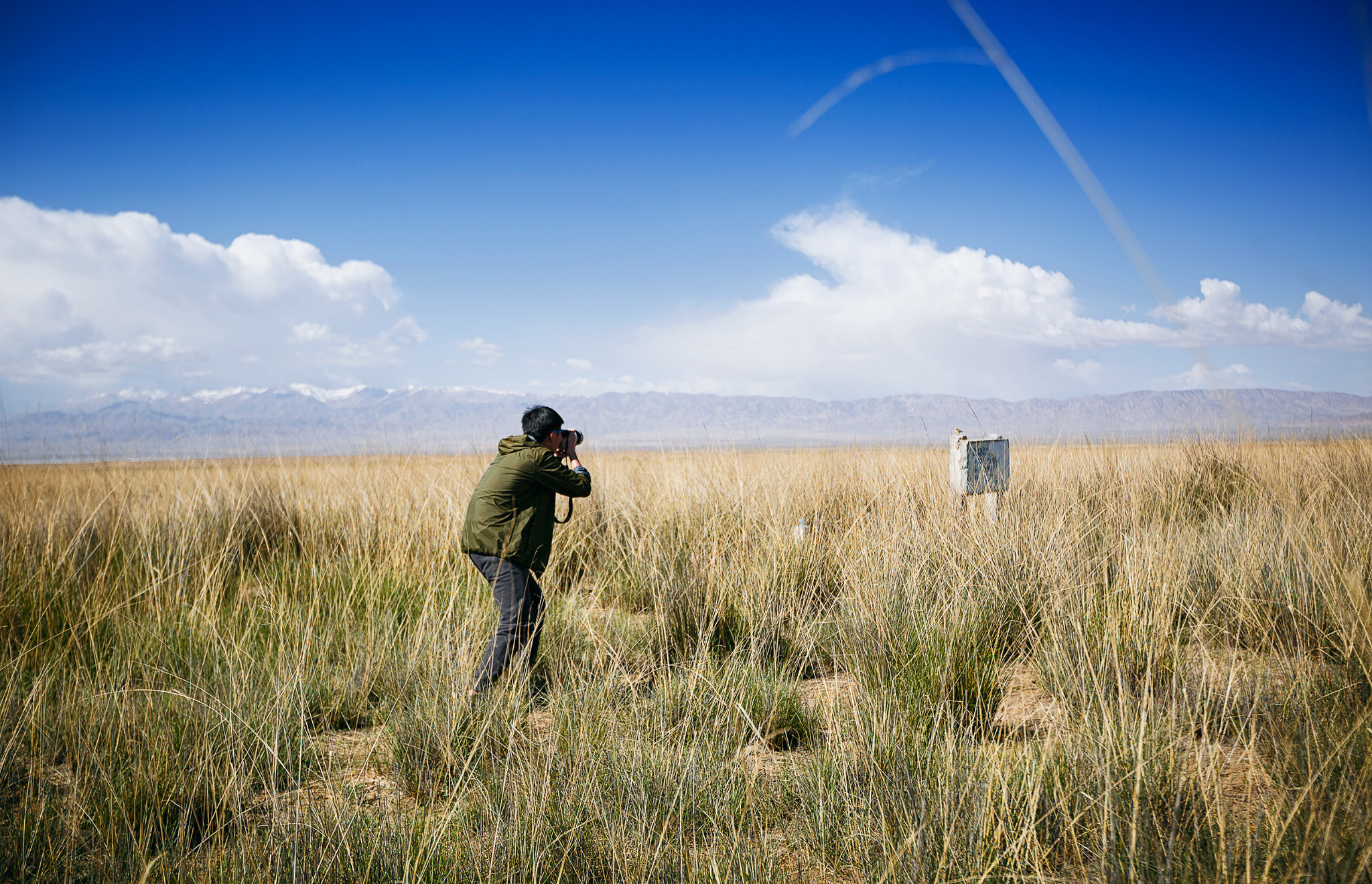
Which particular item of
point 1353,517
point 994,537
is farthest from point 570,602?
point 1353,517

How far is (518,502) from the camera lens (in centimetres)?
342

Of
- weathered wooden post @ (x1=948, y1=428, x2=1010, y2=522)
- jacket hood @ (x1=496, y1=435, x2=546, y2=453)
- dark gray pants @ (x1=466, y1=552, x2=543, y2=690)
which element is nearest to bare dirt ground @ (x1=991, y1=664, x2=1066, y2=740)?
weathered wooden post @ (x1=948, y1=428, x2=1010, y2=522)

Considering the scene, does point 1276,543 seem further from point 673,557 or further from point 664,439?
point 664,439

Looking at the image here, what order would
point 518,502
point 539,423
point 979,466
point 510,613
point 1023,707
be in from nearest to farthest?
point 1023,707 < point 510,613 < point 518,502 < point 539,423 < point 979,466

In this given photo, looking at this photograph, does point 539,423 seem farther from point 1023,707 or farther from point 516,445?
point 1023,707

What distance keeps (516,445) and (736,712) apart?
1.93 metres

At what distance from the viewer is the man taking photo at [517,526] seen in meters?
3.30

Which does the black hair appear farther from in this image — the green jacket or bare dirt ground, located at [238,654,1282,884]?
bare dirt ground, located at [238,654,1282,884]

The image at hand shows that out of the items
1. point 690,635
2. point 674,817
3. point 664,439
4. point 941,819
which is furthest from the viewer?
point 664,439

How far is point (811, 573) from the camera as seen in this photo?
4.28m

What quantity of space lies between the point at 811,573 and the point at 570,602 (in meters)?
1.67

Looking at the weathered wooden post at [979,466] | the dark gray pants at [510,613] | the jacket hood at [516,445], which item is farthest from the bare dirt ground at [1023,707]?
the jacket hood at [516,445]

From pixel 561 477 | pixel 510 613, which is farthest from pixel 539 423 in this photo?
pixel 510 613

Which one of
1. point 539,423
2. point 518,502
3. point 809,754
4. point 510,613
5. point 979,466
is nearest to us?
point 809,754
